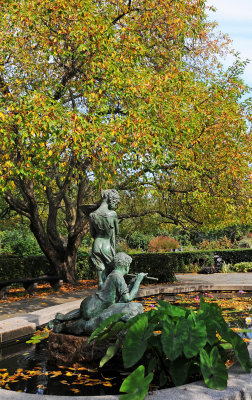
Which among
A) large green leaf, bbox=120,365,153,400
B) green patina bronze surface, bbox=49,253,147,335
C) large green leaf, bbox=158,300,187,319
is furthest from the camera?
green patina bronze surface, bbox=49,253,147,335

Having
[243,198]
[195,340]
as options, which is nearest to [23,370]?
[195,340]

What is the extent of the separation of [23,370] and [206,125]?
8.90 m

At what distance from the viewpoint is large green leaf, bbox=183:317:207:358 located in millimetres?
3441

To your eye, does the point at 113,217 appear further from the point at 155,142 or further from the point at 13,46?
the point at 13,46

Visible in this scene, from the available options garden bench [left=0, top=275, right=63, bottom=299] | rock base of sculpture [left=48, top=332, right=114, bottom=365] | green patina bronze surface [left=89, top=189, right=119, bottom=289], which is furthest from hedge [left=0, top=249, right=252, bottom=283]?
rock base of sculpture [left=48, top=332, right=114, bottom=365]

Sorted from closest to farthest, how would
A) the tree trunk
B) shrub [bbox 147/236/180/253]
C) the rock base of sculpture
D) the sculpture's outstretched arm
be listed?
the rock base of sculpture, the sculpture's outstretched arm, the tree trunk, shrub [bbox 147/236/180/253]

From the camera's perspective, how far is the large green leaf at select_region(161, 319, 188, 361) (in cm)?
349

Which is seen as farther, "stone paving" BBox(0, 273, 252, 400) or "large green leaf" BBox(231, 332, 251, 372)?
"large green leaf" BBox(231, 332, 251, 372)

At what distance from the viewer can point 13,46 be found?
385 inches

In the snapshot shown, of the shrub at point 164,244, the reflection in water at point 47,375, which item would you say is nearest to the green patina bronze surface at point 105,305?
the reflection in water at point 47,375

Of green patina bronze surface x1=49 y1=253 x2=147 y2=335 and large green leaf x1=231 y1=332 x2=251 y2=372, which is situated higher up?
green patina bronze surface x1=49 y1=253 x2=147 y2=335

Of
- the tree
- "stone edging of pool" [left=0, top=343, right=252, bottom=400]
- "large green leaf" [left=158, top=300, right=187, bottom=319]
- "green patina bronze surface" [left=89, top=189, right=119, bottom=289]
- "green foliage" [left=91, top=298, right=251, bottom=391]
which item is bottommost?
"stone edging of pool" [left=0, top=343, right=252, bottom=400]

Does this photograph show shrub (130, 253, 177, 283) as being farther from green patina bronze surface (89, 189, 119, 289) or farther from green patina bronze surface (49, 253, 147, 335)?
green patina bronze surface (49, 253, 147, 335)

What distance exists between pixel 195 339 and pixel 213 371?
30cm
